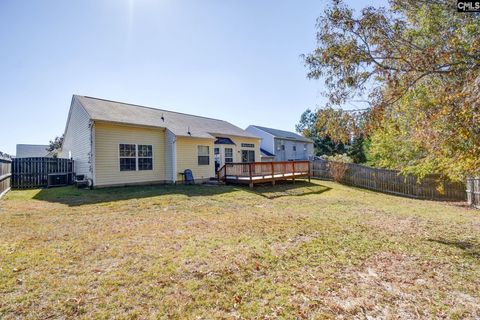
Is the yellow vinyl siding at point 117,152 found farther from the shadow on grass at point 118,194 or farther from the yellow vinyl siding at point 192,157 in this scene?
the yellow vinyl siding at point 192,157

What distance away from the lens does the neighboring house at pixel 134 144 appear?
12250 mm

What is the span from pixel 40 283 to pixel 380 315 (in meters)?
3.98

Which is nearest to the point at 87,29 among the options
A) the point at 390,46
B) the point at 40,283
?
the point at 40,283

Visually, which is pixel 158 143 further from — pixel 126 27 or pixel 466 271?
pixel 466 271

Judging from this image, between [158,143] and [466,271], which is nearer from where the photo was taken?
[466,271]

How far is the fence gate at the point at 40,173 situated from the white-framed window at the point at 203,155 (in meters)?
7.26

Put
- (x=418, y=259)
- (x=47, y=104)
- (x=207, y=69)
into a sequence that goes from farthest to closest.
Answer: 1. (x=47, y=104)
2. (x=207, y=69)
3. (x=418, y=259)

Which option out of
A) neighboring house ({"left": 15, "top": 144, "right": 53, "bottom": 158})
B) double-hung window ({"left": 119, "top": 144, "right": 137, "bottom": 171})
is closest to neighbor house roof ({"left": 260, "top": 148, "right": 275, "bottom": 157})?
double-hung window ({"left": 119, "top": 144, "right": 137, "bottom": 171})

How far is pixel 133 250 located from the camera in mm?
4199

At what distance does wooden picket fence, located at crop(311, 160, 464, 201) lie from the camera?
44.2 ft

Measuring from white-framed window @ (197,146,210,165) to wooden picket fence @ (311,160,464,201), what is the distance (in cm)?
898

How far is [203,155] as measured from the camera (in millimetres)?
15836

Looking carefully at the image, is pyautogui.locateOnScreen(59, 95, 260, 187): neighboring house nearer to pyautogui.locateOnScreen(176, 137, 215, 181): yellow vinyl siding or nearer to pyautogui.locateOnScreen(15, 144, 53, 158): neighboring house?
pyautogui.locateOnScreen(176, 137, 215, 181): yellow vinyl siding

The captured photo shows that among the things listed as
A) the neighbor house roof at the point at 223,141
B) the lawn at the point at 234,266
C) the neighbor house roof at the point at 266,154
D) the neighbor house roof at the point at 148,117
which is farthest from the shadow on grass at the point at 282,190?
the neighbor house roof at the point at 266,154
